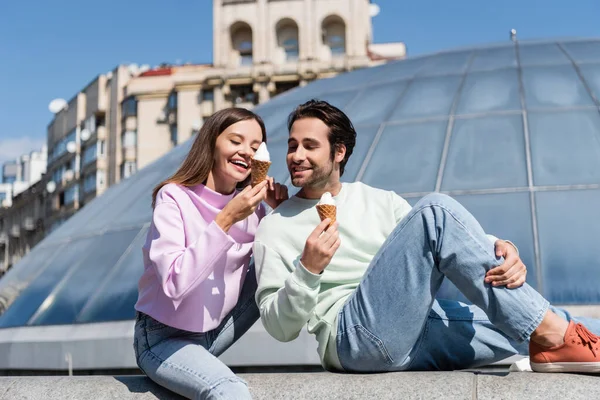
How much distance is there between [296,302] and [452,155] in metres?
5.32

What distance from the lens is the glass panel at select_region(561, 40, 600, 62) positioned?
10091mm

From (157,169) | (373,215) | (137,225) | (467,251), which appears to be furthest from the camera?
(157,169)

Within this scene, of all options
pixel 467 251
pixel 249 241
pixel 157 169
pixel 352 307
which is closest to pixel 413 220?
pixel 467 251

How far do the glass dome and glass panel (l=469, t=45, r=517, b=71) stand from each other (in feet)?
0.06

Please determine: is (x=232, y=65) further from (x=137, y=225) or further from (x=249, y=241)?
(x=249, y=241)

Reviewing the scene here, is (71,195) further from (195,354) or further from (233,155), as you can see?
(195,354)

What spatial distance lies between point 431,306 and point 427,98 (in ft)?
20.7

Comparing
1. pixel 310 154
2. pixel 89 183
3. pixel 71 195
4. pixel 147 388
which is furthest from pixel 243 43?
pixel 147 388

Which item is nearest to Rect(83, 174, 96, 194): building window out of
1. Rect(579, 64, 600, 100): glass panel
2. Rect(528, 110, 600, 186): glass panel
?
Rect(579, 64, 600, 100): glass panel

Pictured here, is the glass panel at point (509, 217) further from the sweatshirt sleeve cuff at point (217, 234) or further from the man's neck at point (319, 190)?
the sweatshirt sleeve cuff at point (217, 234)

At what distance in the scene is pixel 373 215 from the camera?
3828mm

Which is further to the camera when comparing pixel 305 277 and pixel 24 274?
pixel 24 274

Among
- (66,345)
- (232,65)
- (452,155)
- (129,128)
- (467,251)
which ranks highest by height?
(232,65)

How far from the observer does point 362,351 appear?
3.47 meters
